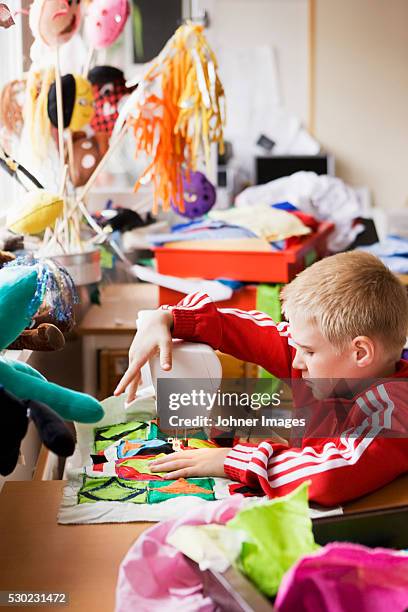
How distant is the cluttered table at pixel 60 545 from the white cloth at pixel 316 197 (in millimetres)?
1671

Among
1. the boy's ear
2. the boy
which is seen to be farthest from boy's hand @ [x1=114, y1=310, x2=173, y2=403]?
the boy's ear

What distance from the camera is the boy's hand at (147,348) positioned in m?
1.03

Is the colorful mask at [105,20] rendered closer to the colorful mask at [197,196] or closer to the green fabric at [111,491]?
the colorful mask at [197,196]

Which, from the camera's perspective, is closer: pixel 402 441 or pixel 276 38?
pixel 402 441

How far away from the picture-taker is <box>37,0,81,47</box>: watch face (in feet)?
5.00

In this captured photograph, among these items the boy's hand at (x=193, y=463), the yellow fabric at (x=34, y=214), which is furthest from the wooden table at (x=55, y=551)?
the yellow fabric at (x=34, y=214)

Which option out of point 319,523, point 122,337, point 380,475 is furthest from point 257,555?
point 122,337

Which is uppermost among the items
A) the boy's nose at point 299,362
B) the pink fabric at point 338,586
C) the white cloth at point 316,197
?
the pink fabric at point 338,586

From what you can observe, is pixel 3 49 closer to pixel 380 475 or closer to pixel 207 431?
pixel 207 431

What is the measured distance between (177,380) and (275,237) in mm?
927

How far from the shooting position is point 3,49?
5.42ft

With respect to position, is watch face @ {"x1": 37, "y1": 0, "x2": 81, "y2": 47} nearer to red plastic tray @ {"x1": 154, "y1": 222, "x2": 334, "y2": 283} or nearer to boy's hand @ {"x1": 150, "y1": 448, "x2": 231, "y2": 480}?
red plastic tray @ {"x1": 154, "y1": 222, "x2": 334, "y2": 283}

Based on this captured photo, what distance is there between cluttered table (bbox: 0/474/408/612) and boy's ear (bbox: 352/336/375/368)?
142 mm

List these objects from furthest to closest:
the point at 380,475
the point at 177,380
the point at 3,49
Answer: the point at 3,49 → the point at 177,380 → the point at 380,475
